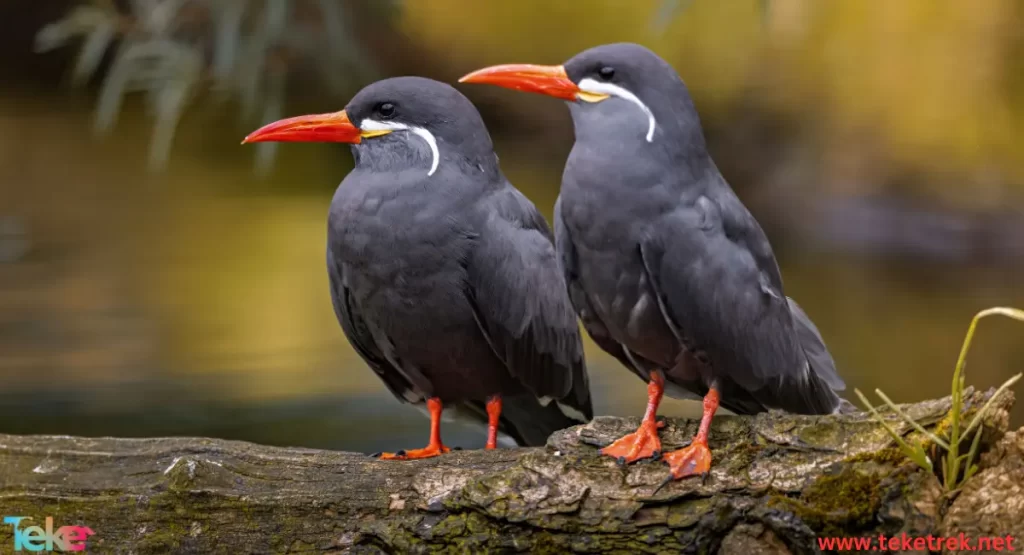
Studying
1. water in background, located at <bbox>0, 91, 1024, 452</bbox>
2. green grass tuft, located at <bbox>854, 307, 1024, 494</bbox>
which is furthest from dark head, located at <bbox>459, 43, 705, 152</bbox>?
water in background, located at <bbox>0, 91, 1024, 452</bbox>

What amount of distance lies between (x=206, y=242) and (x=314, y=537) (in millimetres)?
2180

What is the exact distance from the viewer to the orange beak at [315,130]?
6.32 feet

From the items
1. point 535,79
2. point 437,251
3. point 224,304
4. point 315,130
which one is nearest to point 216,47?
point 224,304

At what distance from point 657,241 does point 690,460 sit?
0.36 metres

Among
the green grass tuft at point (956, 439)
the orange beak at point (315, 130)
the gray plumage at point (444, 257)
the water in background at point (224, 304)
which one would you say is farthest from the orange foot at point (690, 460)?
the water in background at point (224, 304)

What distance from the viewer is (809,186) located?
3518 millimetres

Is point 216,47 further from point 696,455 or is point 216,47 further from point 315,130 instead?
point 696,455

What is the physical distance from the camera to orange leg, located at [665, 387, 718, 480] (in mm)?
1642

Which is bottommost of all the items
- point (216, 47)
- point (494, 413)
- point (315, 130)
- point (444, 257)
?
point (494, 413)

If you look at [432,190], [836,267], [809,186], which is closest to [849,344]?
[836,267]

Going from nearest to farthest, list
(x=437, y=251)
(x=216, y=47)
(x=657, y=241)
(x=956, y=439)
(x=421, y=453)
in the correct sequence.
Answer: (x=956, y=439)
(x=657, y=241)
(x=437, y=251)
(x=421, y=453)
(x=216, y=47)

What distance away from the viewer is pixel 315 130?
6.32ft

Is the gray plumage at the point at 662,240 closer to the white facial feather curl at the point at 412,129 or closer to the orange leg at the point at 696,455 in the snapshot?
the orange leg at the point at 696,455

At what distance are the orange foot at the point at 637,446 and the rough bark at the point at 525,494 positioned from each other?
0.02 meters
